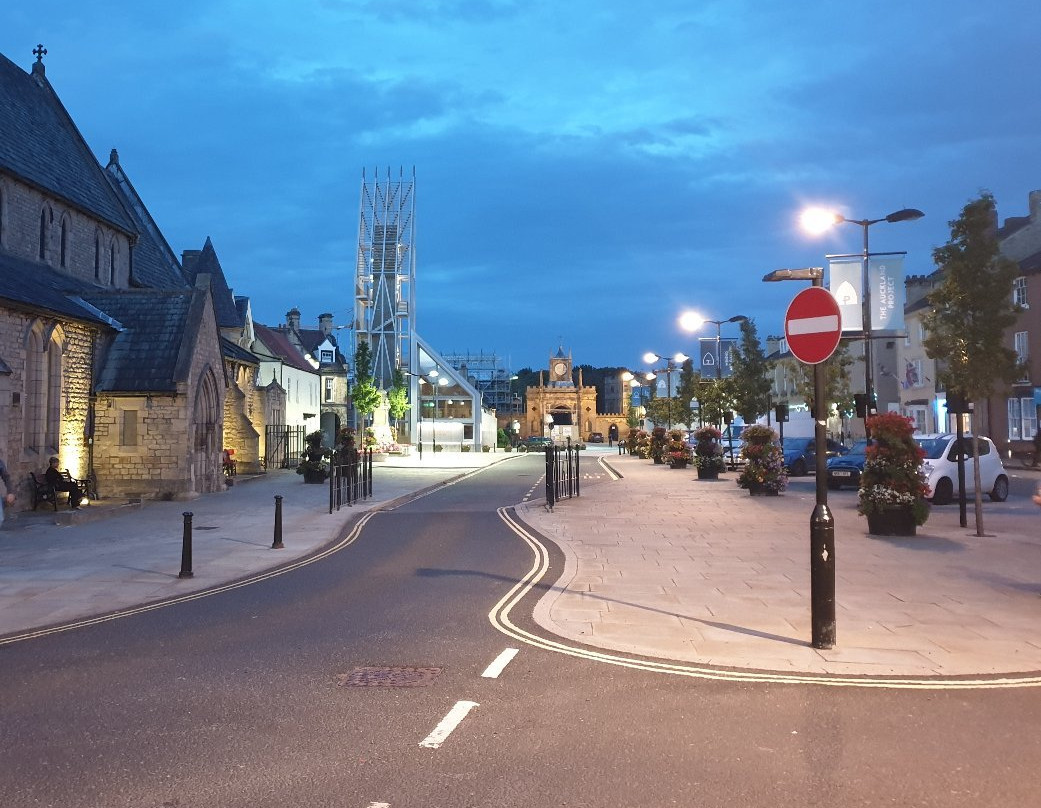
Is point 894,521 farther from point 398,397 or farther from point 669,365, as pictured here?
point 398,397

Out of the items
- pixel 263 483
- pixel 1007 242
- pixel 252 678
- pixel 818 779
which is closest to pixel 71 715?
pixel 252 678

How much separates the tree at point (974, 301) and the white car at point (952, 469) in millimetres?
4960

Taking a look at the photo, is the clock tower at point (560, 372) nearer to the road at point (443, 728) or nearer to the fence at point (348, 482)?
the fence at point (348, 482)

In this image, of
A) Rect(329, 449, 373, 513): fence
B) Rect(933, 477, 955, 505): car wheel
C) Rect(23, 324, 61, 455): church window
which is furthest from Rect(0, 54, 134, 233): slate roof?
Rect(933, 477, 955, 505): car wheel

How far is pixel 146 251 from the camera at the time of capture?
36844mm

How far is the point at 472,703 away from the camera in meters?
5.98

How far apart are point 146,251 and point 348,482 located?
1943cm

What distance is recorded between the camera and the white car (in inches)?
829

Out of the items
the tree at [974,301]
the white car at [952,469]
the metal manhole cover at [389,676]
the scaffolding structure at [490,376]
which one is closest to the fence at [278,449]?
the white car at [952,469]

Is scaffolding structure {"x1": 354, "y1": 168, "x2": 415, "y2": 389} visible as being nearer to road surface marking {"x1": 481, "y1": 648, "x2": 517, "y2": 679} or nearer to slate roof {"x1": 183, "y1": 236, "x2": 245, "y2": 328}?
slate roof {"x1": 183, "y1": 236, "x2": 245, "y2": 328}

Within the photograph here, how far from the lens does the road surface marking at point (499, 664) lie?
6738mm

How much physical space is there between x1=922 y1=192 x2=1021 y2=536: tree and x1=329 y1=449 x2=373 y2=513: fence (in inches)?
555

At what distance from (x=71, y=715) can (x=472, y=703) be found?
8.87 feet

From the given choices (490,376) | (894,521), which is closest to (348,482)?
(894,521)
